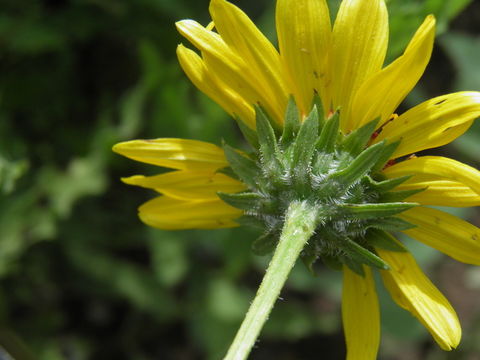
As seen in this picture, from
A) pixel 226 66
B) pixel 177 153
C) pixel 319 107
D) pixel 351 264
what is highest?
pixel 226 66

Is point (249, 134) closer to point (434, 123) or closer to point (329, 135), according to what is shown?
point (329, 135)

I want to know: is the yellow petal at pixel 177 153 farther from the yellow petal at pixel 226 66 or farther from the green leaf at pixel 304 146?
the green leaf at pixel 304 146

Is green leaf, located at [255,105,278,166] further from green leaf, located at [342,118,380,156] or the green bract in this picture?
green leaf, located at [342,118,380,156]

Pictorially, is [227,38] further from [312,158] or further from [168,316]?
[168,316]

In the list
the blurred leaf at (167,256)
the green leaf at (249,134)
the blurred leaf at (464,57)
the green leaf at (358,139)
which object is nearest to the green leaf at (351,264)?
the green leaf at (358,139)

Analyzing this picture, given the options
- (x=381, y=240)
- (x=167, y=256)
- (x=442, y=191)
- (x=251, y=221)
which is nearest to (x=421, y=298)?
(x=381, y=240)

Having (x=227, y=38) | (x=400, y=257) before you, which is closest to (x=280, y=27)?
(x=227, y=38)
